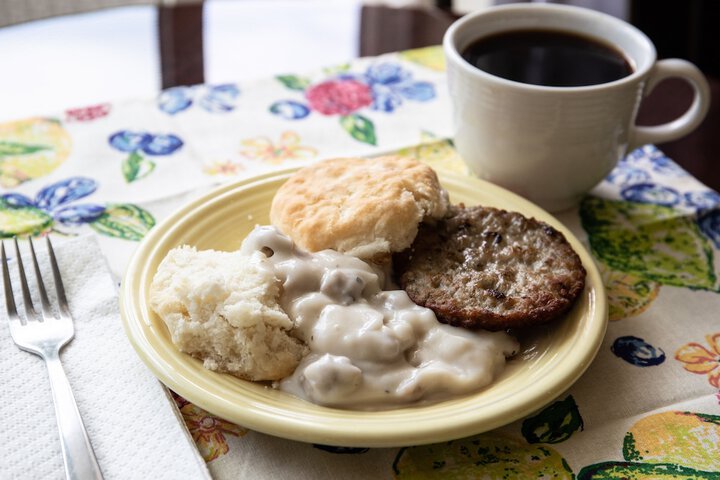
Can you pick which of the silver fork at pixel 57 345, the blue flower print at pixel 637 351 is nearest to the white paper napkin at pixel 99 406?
the silver fork at pixel 57 345

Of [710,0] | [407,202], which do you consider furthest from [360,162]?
[710,0]

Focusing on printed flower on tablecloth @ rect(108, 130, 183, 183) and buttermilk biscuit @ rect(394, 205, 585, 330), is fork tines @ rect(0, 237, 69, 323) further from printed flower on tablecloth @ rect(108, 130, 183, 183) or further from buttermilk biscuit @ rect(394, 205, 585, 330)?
buttermilk biscuit @ rect(394, 205, 585, 330)

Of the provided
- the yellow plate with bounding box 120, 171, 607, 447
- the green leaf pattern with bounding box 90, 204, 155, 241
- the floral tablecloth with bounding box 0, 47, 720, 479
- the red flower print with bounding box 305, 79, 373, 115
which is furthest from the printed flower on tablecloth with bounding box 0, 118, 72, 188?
the red flower print with bounding box 305, 79, 373, 115

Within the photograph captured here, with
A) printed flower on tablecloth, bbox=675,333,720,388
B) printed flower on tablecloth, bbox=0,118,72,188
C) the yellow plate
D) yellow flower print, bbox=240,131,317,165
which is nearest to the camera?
the yellow plate

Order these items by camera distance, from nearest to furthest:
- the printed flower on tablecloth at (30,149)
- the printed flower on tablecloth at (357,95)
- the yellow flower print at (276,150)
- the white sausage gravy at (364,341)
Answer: the white sausage gravy at (364,341) → the printed flower on tablecloth at (30,149) → the yellow flower print at (276,150) → the printed flower on tablecloth at (357,95)

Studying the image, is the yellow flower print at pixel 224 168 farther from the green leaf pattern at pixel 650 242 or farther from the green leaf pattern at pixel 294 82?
the green leaf pattern at pixel 650 242

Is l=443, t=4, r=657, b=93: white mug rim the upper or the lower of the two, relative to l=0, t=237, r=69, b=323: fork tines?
upper

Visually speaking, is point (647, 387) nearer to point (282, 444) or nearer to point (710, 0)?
point (282, 444)
